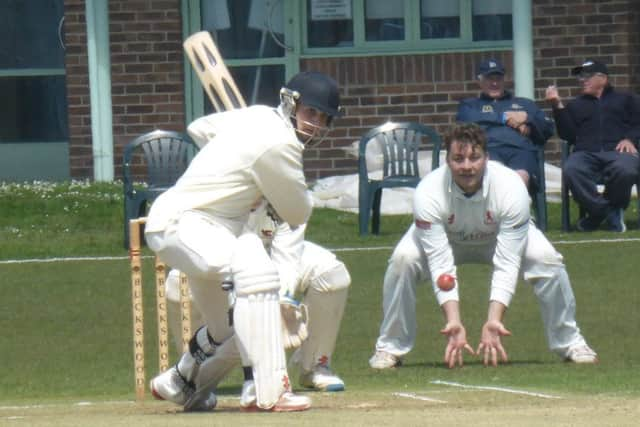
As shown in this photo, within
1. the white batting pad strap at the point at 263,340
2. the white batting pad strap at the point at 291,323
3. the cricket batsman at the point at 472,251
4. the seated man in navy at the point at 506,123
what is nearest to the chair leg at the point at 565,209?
the seated man in navy at the point at 506,123

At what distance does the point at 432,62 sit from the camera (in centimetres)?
1905

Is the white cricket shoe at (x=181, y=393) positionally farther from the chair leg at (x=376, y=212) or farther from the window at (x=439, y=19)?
the window at (x=439, y=19)

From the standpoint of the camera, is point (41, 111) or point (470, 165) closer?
point (470, 165)

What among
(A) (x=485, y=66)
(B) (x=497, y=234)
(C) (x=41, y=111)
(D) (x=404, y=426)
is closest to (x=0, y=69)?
(C) (x=41, y=111)

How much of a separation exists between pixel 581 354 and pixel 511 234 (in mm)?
803

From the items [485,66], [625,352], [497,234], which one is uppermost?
[485,66]

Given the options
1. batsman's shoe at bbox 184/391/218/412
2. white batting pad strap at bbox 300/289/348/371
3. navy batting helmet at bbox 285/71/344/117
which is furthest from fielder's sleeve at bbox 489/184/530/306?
batsman's shoe at bbox 184/391/218/412

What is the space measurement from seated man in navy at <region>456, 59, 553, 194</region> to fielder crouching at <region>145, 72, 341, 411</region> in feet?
23.9

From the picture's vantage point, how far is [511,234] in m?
9.34

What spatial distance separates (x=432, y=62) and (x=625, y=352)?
9394 mm

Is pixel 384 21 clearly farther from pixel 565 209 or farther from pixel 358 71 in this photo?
pixel 565 209

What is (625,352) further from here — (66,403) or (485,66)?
(485,66)

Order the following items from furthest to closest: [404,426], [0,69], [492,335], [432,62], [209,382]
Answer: [0,69]
[432,62]
[492,335]
[209,382]
[404,426]

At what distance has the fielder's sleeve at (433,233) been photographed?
9344 millimetres
